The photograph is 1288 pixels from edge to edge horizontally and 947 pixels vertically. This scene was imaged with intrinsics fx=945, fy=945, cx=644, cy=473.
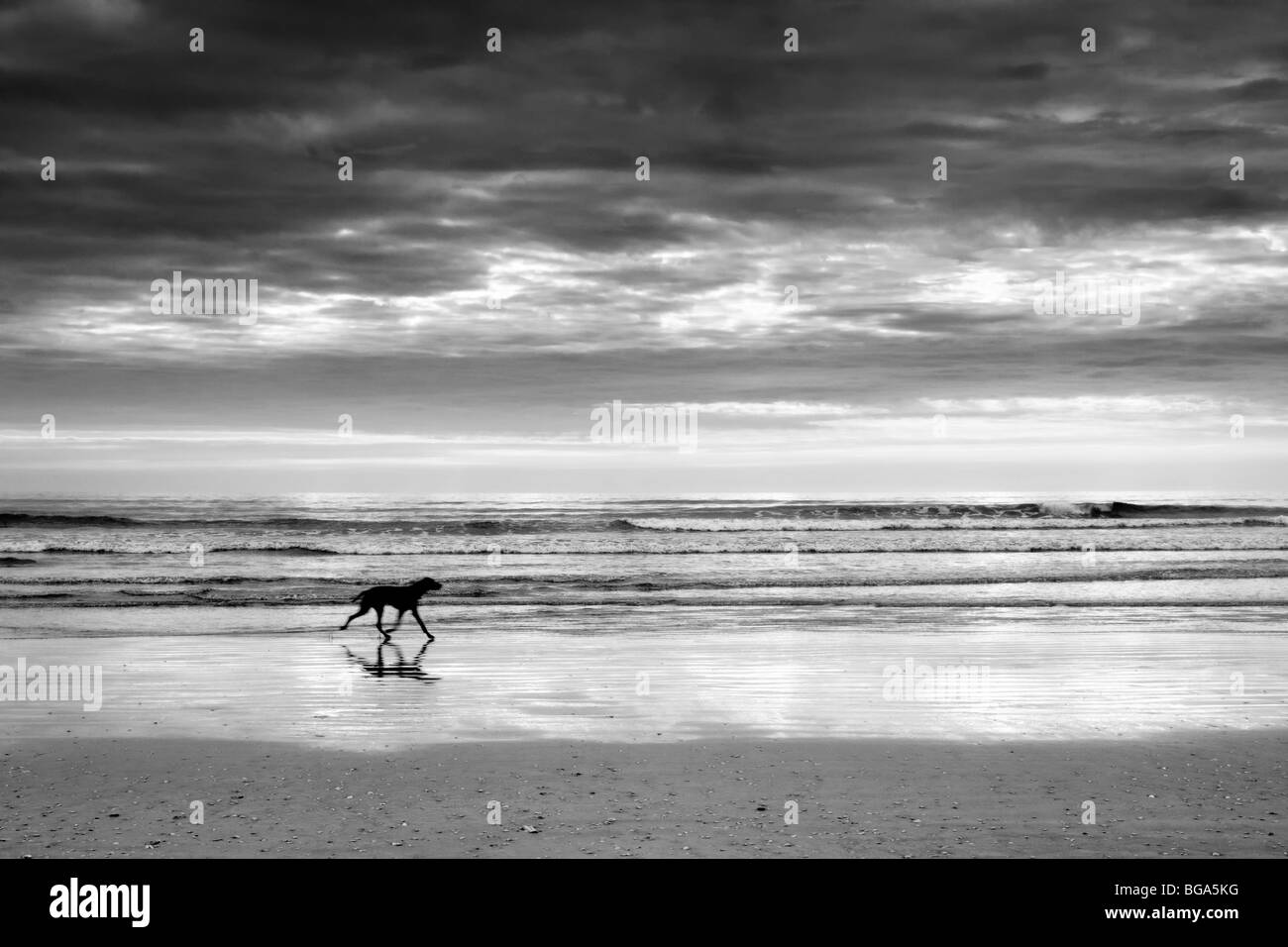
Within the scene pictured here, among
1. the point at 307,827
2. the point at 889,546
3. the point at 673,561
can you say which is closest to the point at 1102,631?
the point at 307,827

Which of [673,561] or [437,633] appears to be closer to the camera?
[437,633]

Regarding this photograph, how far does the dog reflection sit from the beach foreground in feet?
11.8

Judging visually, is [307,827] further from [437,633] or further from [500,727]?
[437,633]

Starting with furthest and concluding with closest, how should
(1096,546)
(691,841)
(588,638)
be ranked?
1. (1096,546)
2. (588,638)
3. (691,841)

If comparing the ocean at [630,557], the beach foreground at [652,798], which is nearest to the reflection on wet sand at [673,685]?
the beach foreground at [652,798]

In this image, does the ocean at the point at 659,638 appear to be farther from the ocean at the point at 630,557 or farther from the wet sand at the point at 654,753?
the ocean at the point at 630,557

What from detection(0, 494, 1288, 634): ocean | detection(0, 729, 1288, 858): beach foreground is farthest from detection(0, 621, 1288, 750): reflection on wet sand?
detection(0, 494, 1288, 634): ocean

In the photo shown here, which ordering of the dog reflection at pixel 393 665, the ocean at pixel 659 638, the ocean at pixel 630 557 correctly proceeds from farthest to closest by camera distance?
the ocean at pixel 630 557 → the dog reflection at pixel 393 665 → the ocean at pixel 659 638

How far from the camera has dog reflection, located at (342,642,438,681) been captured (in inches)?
465

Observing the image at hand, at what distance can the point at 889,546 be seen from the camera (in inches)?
1430

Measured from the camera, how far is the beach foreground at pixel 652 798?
5.54 metres

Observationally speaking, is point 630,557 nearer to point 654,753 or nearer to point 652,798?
point 654,753

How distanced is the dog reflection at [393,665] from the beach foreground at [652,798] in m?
3.60

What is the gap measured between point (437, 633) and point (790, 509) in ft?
161
